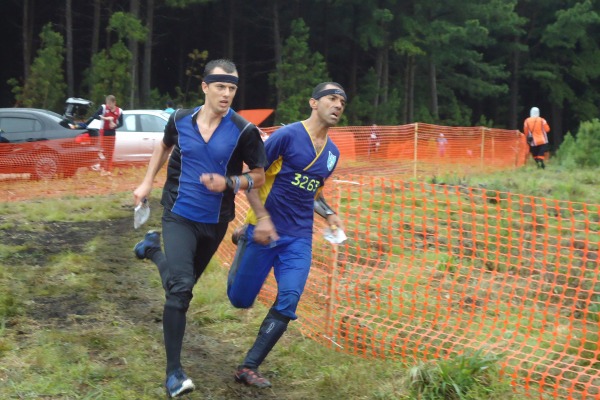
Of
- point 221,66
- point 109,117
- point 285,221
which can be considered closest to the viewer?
point 221,66

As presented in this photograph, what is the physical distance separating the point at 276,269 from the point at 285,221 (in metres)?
0.32

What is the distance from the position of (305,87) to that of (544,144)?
1668cm

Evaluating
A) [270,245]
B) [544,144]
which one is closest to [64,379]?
[270,245]

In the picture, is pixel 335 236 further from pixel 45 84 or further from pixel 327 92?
pixel 45 84

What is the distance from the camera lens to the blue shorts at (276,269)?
199 inches

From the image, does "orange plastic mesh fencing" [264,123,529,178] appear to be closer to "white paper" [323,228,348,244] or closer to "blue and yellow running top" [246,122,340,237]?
"white paper" [323,228,348,244]

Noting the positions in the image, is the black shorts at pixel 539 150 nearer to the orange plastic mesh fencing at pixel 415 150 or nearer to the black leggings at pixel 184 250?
the orange plastic mesh fencing at pixel 415 150

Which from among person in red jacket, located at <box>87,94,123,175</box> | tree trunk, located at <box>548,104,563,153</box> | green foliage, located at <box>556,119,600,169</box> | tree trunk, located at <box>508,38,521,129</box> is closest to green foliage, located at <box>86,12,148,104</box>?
person in red jacket, located at <box>87,94,123,175</box>

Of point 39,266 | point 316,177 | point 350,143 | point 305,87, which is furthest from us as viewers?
point 305,87

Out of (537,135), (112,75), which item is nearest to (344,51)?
(112,75)

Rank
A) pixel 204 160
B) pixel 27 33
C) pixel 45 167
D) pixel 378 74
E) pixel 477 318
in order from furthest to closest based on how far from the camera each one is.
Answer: pixel 378 74, pixel 27 33, pixel 45 167, pixel 477 318, pixel 204 160

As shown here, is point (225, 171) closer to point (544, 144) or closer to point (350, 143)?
point (350, 143)

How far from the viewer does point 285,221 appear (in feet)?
17.0

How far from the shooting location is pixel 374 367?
5406 mm
